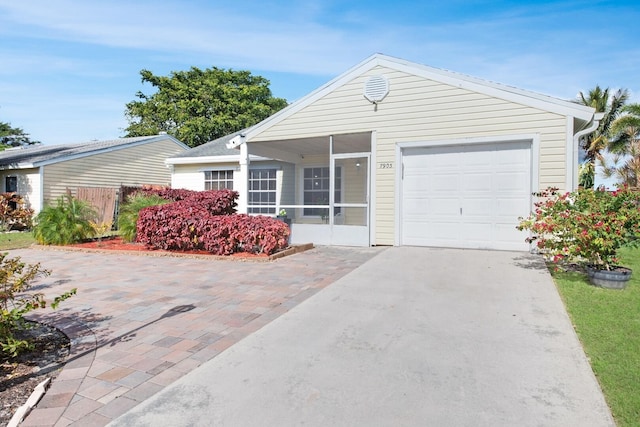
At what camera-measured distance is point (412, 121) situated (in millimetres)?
9336

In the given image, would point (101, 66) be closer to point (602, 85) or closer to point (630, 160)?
point (630, 160)

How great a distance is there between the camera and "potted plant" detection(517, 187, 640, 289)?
5.55 m

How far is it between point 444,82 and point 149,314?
7854 millimetres

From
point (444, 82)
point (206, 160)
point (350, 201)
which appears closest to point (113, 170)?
point (206, 160)

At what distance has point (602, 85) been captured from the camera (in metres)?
25.3

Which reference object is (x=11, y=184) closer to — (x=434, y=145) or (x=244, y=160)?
(x=244, y=160)

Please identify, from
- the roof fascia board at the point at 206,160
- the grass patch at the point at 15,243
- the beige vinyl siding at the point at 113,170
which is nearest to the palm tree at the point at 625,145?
the roof fascia board at the point at 206,160

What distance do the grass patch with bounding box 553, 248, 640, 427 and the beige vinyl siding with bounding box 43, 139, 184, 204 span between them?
18.3 meters

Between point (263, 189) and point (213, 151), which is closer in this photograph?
point (263, 189)

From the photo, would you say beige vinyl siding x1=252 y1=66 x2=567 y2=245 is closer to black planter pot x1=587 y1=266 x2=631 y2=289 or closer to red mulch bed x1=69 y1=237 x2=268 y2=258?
black planter pot x1=587 y1=266 x2=631 y2=289

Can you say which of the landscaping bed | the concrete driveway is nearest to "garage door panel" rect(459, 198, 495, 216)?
the concrete driveway

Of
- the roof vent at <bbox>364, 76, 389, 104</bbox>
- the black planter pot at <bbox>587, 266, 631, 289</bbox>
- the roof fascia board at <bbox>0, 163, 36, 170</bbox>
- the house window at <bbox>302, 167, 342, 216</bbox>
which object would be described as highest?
Answer: the roof vent at <bbox>364, 76, 389, 104</bbox>

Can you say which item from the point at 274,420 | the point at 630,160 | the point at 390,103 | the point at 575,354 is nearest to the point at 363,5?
the point at 390,103

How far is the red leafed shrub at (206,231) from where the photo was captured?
847 cm
